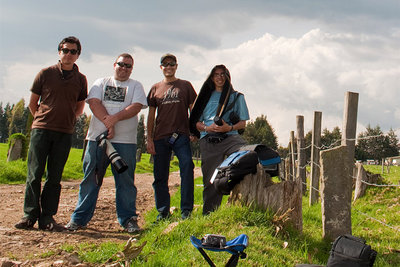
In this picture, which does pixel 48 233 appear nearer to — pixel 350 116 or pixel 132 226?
pixel 132 226

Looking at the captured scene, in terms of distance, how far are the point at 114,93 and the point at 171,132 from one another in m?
0.99

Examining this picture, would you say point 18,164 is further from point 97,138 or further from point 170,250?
point 170,250

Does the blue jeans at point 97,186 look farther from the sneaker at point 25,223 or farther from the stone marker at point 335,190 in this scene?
the stone marker at point 335,190

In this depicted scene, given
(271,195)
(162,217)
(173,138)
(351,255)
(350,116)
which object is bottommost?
(162,217)

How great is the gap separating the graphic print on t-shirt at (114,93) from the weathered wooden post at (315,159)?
181 inches

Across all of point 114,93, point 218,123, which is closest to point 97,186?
point 114,93

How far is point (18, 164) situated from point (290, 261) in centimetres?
1152

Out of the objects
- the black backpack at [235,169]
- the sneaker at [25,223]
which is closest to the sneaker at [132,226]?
the sneaker at [25,223]

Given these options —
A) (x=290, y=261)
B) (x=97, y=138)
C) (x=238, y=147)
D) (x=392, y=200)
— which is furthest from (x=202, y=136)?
(x=392, y=200)

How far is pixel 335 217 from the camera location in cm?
511

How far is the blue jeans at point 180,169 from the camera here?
5797 millimetres

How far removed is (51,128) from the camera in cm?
542

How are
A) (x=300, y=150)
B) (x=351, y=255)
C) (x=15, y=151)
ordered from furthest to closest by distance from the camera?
(x=15, y=151)
(x=300, y=150)
(x=351, y=255)

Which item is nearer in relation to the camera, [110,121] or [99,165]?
[110,121]
